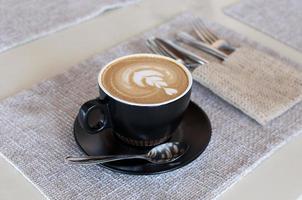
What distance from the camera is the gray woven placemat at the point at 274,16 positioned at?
2.67 feet

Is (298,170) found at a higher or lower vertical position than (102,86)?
lower

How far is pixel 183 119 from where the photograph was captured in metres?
0.60

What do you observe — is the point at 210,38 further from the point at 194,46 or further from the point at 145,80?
the point at 145,80

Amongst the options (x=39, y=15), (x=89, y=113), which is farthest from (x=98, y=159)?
(x=39, y=15)

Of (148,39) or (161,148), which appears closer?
(161,148)

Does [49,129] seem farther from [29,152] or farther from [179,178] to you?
[179,178]

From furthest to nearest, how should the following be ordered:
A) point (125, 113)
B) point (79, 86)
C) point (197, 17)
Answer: point (197, 17) < point (79, 86) < point (125, 113)

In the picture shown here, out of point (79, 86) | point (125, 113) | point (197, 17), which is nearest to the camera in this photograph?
point (125, 113)

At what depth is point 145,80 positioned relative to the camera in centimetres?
57

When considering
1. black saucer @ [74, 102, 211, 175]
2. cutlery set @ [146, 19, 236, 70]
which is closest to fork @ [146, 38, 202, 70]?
cutlery set @ [146, 19, 236, 70]

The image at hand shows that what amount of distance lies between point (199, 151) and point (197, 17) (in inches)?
13.7

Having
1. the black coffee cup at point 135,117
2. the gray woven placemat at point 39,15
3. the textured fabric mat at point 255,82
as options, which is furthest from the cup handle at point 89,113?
the gray woven placemat at point 39,15

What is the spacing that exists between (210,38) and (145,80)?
0.23 m

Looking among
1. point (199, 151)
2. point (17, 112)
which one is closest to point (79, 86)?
point (17, 112)
